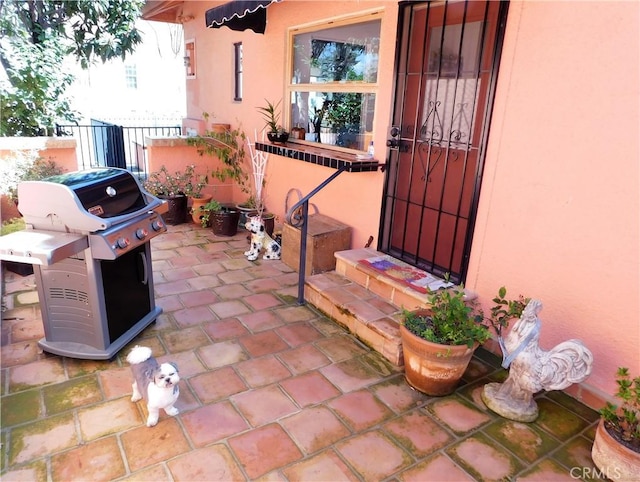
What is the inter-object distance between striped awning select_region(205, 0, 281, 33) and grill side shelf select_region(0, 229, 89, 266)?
2.67 meters

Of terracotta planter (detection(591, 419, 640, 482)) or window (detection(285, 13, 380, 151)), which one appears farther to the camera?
window (detection(285, 13, 380, 151))

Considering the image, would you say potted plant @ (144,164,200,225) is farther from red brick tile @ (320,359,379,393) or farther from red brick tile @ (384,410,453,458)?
red brick tile @ (384,410,453,458)

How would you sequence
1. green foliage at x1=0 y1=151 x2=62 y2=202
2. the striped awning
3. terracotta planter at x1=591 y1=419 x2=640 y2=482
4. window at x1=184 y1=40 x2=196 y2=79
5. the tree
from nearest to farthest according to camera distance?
terracotta planter at x1=591 y1=419 x2=640 y2=482
the striped awning
green foliage at x1=0 y1=151 x2=62 y2=202
the tree
window at x1=184 y1=40 x2=196 y2=79

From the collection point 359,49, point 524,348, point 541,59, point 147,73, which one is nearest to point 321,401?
point 524,348

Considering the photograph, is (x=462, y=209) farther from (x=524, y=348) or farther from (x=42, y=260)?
(x=42, y=260)

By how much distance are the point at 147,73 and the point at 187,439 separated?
729 inches

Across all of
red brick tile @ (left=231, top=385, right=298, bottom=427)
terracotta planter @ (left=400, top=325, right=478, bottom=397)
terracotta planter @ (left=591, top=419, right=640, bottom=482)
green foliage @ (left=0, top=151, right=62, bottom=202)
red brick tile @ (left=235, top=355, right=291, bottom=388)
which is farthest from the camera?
green foliage @ (left=0, top=151, right=62, bottom=202)

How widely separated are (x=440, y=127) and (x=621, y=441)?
7.94ft

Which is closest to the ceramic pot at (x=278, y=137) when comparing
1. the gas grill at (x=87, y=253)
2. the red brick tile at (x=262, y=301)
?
the red brick tile at (x=262, y=301)

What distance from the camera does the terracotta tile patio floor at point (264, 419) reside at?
2.14 meters

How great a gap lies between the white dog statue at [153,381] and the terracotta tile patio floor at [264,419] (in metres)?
0.13

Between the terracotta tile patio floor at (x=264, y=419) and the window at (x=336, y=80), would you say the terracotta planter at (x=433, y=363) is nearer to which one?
the terracotta tile patio floor at (x=264, y=419)

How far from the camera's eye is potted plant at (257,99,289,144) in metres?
5.11

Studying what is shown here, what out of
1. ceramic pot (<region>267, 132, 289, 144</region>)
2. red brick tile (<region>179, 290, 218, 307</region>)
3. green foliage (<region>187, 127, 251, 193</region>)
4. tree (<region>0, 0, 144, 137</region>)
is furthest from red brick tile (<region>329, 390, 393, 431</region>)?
tree (<region>0, 0, 144, 137</region>)
